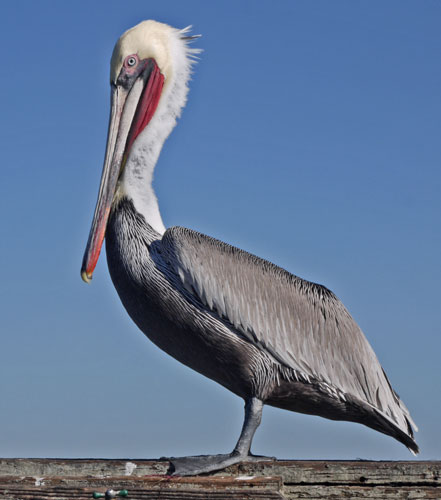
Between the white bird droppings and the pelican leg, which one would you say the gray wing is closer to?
the pelican leg

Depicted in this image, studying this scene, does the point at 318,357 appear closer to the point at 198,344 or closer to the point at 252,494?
the point at 198,344

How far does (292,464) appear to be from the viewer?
4.16 m

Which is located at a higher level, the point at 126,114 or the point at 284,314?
the point at 126,114

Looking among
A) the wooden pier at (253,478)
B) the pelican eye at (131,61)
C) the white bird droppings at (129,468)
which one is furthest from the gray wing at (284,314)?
the pelican eye at (131,61)

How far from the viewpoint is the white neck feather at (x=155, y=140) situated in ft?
17.8

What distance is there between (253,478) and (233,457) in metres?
0.96

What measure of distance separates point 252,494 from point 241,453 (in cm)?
131

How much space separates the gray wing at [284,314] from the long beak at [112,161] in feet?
1.61

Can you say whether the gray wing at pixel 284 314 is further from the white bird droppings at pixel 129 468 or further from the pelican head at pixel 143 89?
the white bird droppings at pixel 129 468

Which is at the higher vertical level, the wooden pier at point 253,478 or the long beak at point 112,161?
the long beak at point 112,161

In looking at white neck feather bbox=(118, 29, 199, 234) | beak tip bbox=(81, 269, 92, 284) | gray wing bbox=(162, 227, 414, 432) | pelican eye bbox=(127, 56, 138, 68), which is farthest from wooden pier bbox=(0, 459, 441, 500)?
pelican eye bbox=(127, 56, 138, 68)

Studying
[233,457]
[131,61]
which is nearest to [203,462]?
[233,457]

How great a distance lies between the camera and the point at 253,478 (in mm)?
3783

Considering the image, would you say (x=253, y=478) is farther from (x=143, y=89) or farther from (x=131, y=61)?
(x=131, y=61)
